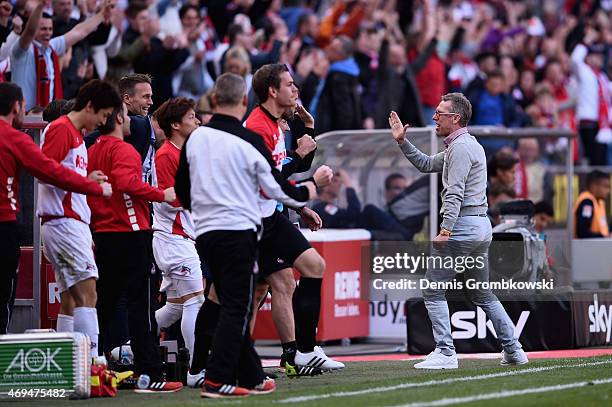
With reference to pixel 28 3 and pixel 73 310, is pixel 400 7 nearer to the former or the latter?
pixel 28 3

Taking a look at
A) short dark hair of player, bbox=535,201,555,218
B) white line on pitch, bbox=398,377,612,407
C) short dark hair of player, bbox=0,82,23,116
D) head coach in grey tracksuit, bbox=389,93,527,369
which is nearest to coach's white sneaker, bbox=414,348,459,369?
head coach in grey tracksuit, bbox=389,93,527,369

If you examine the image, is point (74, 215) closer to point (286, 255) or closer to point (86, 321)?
point (86, 321)

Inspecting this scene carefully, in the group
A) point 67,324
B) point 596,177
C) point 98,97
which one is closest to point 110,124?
point 98,97

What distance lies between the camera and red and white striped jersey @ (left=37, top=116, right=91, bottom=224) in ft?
31.9

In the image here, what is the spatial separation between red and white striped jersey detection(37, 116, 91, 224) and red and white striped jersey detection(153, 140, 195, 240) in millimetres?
1125

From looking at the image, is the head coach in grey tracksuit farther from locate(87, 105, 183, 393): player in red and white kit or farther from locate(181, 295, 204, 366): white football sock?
locate(87, 105, 183, 393): player in red and white kit

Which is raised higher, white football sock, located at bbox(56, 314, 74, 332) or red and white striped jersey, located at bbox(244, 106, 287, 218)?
red and white striped jersey, located at bbox(244, 106, 287, 218)

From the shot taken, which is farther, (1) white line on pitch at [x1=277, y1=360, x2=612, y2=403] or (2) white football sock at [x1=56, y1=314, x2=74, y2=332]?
(2) white football sock at [x1=56, y1=314, x2=74, y2=332]

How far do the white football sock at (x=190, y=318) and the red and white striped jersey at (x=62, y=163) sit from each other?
133cm

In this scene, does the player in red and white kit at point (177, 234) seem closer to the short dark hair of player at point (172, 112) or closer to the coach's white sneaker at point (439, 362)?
the short dark hair of player at point (172, 112)

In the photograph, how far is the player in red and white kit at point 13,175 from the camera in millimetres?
9398

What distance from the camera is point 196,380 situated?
10266mm

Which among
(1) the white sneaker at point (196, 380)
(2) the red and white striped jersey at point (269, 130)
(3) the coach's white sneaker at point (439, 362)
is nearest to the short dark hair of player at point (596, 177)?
(3) the coach's white sneaker at point (439, 362)

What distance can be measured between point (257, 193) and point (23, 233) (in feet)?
9.72
